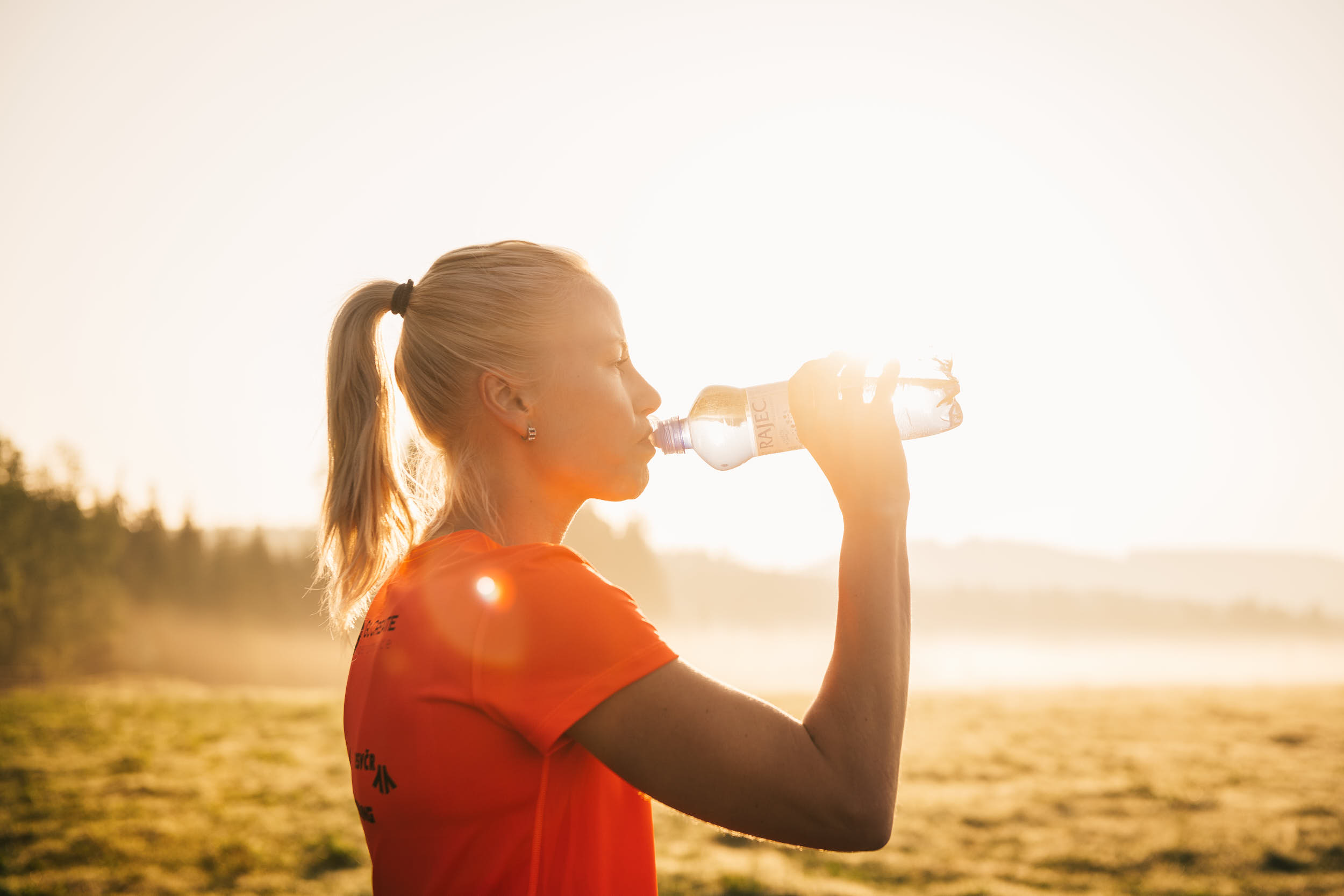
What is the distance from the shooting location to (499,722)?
1.48 meters

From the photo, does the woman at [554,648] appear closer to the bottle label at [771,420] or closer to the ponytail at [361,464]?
the ponytail at [361,464]

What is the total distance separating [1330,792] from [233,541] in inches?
2417

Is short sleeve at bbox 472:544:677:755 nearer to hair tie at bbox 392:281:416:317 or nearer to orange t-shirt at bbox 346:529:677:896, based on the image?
orange t-shirt at bbox 346:529:677:896

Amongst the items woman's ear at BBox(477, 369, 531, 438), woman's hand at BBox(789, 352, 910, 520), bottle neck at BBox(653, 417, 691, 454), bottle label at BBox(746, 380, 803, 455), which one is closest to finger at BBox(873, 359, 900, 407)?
woman's hand at BBox(789, 352, 910, 520)

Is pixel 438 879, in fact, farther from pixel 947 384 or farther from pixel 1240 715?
pixel 1240 715

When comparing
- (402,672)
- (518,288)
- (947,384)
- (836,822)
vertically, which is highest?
(518,288)

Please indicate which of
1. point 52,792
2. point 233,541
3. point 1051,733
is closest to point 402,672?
point 52,792

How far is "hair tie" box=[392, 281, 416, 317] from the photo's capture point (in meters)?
2.17

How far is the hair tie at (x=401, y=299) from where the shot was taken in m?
2.17

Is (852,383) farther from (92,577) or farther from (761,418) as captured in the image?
(92,577)

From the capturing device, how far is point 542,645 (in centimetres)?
143

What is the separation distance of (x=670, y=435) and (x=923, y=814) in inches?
399

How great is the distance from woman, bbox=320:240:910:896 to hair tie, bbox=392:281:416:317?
0.13 ft

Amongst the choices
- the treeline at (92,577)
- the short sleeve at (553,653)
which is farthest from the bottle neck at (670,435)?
the treeline at (92,577)
